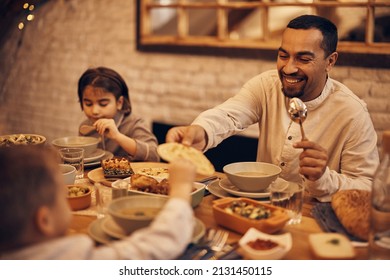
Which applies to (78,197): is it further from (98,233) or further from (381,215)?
(381,215)

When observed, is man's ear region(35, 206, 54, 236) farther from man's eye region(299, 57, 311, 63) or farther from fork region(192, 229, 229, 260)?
man's eye region(299, 57, 311, 63)

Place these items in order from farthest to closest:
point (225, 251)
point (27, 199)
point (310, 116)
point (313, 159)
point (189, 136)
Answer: point (310, 116) → point (189, 136) → point (313, 159) → point (225, 251) → point (27, 199)

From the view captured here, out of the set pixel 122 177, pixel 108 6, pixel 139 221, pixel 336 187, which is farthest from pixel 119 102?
pixel 108 6

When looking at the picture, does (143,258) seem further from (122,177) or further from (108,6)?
(108,6)

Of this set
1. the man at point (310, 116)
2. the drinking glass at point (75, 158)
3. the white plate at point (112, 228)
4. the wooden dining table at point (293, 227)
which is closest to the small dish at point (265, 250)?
the wooden dining table at point (293, 227)

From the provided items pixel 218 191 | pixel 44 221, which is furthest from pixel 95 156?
pixel 44 221

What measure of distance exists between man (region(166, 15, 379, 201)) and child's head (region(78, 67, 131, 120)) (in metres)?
0.65

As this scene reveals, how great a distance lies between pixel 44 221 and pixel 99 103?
1.64 metres

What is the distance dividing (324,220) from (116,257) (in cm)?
66

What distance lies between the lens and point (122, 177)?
195 cm

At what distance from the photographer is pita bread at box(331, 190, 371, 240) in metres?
1.42

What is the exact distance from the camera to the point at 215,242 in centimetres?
137

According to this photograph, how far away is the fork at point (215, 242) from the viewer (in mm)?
1320

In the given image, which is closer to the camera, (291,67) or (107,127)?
(291,67)
